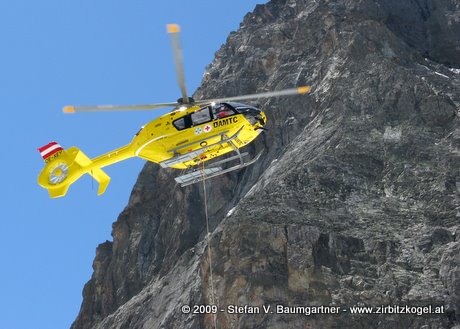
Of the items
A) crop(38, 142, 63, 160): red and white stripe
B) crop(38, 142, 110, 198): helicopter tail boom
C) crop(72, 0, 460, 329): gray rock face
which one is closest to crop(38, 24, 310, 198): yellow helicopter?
crop(38, 142, 110, 198): helicopter tail boom

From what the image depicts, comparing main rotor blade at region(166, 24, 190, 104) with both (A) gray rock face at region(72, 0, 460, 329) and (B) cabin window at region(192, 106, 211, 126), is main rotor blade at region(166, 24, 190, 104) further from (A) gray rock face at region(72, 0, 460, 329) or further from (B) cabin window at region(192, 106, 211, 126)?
(A) gray rock face at region(72, 0, 460, 329)

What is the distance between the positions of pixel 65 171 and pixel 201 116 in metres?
8.05

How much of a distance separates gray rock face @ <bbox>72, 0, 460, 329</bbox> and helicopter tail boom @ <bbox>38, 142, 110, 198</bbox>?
9468 millimetres

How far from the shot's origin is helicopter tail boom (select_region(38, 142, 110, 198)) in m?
49.5

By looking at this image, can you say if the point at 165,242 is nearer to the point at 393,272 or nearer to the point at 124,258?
the point at 124,258

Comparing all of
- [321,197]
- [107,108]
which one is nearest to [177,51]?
[107,108]

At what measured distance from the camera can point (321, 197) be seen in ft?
188

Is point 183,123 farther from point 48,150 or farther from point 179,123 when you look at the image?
point 48,150

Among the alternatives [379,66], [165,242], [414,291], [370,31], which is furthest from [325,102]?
[414,291]

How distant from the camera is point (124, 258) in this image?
73312mm

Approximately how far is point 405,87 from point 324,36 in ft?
39.1

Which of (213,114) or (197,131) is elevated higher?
(213,114)

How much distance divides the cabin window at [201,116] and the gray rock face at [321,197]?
9.11 m

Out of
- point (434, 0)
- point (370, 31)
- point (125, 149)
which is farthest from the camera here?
point (434, 0)
